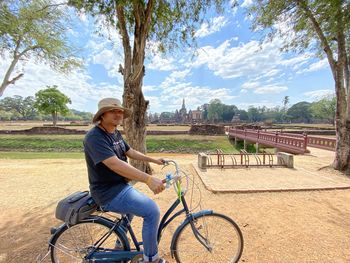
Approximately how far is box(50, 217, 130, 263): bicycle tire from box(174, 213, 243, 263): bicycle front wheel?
2.20ft

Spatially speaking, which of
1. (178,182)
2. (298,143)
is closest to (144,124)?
(178,182)

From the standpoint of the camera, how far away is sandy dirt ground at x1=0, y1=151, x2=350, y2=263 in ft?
8.89

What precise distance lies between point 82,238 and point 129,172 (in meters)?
1.05

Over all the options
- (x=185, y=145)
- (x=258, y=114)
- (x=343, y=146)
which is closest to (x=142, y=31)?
(x=343, y=146)

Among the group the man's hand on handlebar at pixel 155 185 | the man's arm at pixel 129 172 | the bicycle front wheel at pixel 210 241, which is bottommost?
the bicycle front wheel at pixel 210 241

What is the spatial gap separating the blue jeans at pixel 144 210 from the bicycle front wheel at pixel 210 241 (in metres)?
0.39

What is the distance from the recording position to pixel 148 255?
1.93m

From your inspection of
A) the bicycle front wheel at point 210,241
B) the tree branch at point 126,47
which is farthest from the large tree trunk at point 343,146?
the tree branch at point 126,47

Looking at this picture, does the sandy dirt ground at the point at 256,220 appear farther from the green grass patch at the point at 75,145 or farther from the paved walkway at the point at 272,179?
the green grass patch at the point at 75,145

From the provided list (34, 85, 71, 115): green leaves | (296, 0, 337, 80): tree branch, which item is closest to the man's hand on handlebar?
(296, 0, 337, 80): tree branch

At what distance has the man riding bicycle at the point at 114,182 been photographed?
1797 mm

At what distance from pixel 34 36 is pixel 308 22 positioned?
11118 mm

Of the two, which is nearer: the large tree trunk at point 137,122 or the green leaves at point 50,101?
the large tree trunk at point 137,122

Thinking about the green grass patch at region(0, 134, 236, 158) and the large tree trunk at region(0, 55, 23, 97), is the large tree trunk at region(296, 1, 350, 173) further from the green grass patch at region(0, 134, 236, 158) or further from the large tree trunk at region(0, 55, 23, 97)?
the green grass patch at region(0, 134, 236, 158)
